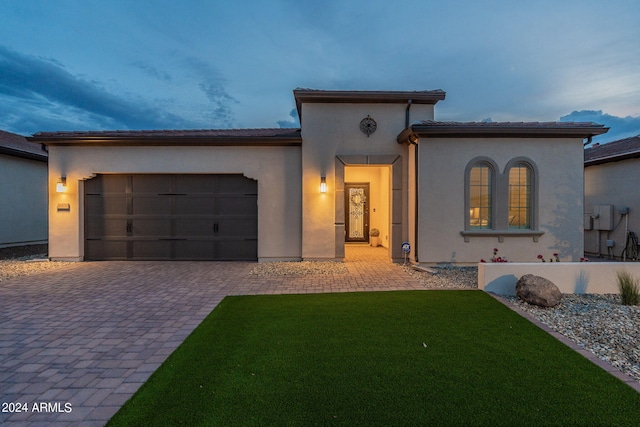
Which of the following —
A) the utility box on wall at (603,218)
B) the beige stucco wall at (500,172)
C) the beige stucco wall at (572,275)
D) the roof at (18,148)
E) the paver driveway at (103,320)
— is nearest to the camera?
the paver driveway at (103,320)

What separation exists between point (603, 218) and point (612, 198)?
721mm

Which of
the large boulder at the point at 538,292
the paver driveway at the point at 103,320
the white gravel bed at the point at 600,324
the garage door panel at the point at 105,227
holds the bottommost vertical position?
the paver driveway at the point at 103,320

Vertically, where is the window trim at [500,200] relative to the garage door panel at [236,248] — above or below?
above

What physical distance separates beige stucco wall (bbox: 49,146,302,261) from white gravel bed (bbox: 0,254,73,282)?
0.44m

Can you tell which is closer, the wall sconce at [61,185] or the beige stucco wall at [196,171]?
the wall sconce at [61,185]

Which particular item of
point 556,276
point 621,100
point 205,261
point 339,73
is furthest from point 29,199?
point 621,100

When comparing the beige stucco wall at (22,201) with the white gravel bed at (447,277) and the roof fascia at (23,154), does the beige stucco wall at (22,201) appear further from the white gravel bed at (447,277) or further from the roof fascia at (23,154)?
the white gravel bed at (447,277)

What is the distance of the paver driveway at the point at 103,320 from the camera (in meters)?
2.47

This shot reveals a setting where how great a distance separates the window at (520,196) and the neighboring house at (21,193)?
50.9 ft

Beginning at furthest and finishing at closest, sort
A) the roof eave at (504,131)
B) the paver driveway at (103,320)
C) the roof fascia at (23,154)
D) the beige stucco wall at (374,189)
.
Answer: the beige stucco wall at (374,189), the roof fascia at (23,154), the roof eave at (504,131), the paver driveway at (103,320)

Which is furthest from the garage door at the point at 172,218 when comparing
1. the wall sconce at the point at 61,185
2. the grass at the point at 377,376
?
the grass at the point at 377,376

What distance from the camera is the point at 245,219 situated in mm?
8875

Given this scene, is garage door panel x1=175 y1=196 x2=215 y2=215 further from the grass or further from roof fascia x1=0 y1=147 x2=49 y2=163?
roof fascia x1=0 y1=147 x2=49 y2=163

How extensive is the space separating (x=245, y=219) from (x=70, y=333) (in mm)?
5391
